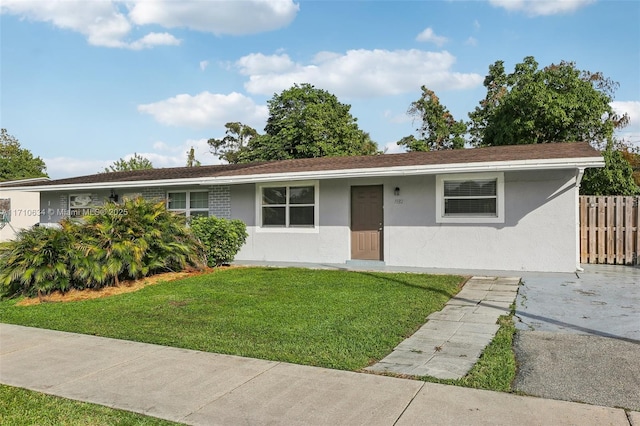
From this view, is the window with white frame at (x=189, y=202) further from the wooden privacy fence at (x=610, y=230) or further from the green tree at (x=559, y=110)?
the green tree at (x=559, y=110)

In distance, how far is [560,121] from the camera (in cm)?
1889

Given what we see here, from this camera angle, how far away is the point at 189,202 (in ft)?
50.6

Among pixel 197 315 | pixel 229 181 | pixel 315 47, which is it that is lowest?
pixel 197 315

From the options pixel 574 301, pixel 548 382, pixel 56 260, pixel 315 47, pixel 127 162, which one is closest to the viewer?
pixel 548 382

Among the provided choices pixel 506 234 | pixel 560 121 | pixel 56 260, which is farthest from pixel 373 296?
pixel 560 121

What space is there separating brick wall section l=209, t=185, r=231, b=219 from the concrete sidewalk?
371 inches

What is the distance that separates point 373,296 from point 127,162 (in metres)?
28.7

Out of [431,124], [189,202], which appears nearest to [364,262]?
[189,202]

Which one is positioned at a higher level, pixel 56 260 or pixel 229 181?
pixel 229 181

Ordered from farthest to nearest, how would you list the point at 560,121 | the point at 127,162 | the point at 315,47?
1. the point at 127,162
2. the point at 560,121
3. the point at 315,47

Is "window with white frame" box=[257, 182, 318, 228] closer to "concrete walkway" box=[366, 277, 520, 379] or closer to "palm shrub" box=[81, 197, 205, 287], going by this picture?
"palm shrub" box=[81, 197, 205, 287]

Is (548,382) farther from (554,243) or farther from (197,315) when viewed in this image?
(554,243)

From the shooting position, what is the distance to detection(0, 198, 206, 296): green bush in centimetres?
900

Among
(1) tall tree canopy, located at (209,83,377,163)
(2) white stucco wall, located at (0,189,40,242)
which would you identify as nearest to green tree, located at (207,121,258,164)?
(1) tall tree canopy, located at (209,83,377,163)
